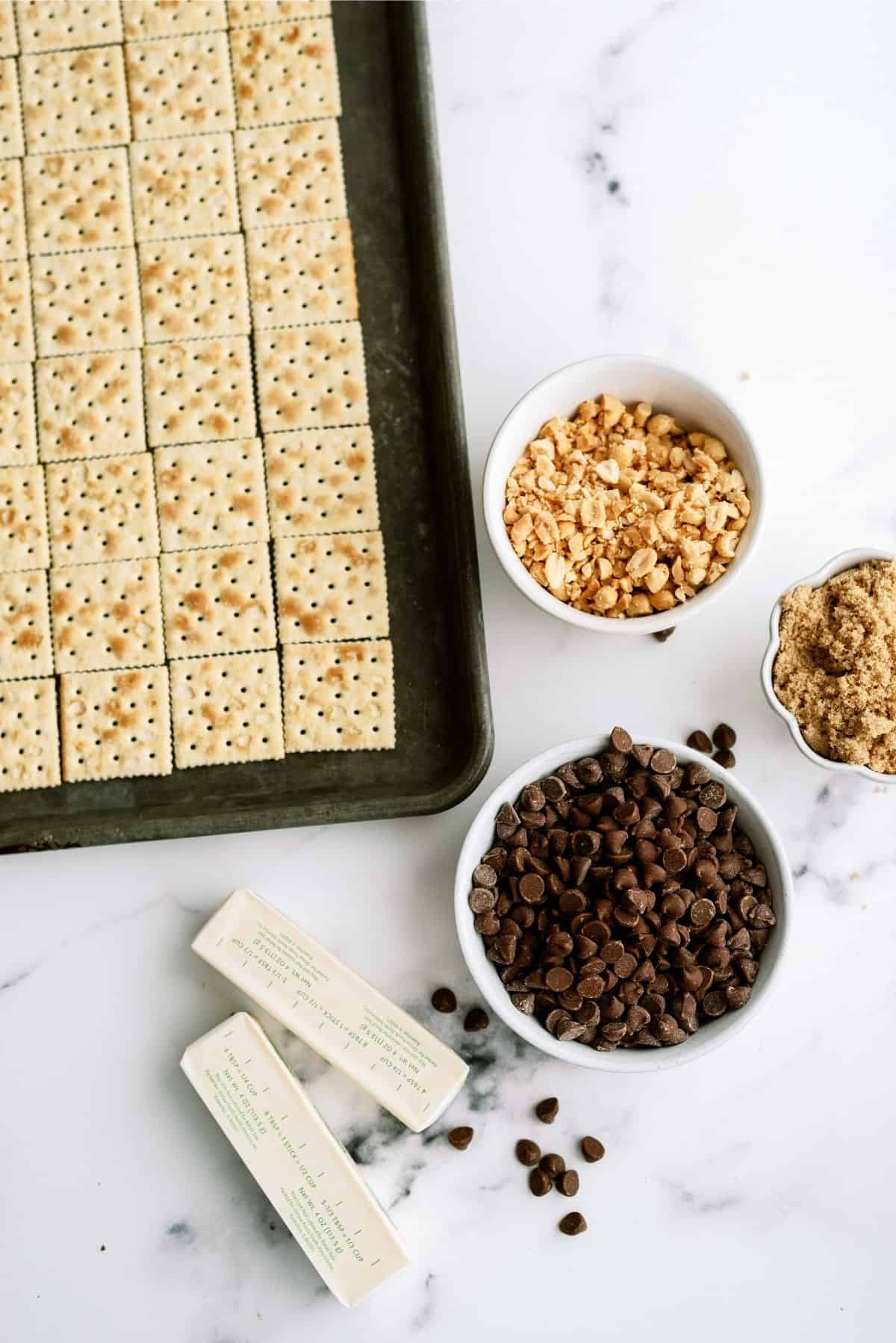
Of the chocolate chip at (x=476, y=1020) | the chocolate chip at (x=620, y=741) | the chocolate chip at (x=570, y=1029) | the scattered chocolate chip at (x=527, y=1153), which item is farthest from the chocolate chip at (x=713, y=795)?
the scattered chocolate chip at (x=527, y=1153)

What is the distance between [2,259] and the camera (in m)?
1.60

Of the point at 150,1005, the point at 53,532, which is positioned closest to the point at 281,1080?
the point at 150,1005

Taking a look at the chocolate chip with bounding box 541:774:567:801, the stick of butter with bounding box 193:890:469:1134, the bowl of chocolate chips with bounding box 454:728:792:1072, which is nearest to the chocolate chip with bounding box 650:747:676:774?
the bowl of chocolate chips with bounding box 454:728:792:1072

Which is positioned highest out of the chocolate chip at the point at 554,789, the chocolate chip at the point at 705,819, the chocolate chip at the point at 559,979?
the chocolate chip at the point at 554,789

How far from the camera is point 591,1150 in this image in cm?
150

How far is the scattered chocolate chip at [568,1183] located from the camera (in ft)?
4.92

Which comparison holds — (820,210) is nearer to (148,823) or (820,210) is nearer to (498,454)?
(498,454)

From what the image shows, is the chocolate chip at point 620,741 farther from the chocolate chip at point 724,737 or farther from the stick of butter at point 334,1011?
the stick of butter at point 334,1011

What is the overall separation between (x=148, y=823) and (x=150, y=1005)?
28 cm

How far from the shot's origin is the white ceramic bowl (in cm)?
138

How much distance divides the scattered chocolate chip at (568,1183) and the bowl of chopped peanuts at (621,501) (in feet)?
2.44

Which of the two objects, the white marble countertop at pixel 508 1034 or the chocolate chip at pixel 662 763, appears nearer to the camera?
the chocolate chip at pixel 662 763

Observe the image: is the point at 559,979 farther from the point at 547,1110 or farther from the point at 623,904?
the point at 547,1110

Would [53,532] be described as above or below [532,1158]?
above
